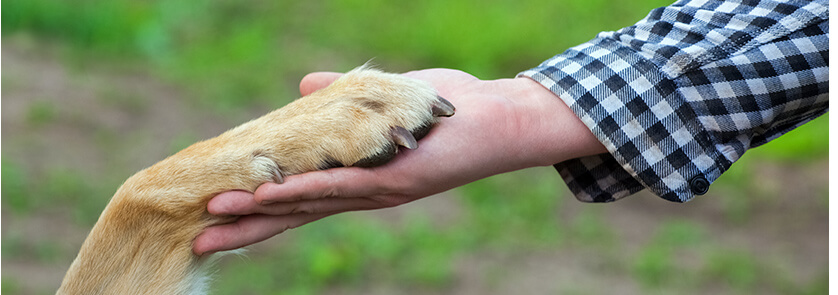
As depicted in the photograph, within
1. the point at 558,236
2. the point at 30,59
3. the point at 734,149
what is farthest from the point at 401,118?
the point at 30,59

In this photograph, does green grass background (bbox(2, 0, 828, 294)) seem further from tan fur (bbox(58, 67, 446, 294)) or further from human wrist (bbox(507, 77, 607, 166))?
human wrist (bbox(507, 77, 607, 166))

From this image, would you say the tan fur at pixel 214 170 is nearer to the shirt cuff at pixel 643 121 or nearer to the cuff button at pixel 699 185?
the shirt cuff at pixel 643 121

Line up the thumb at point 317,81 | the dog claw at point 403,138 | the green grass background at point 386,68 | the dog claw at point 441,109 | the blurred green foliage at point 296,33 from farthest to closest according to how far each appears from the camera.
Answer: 1. the blurred green foliage at point 296,33
2. the green grass background at point 386,68
3. the thumb at point 317,81
4. the dog claw at point 441,109
5. the dog claw at point 403,138

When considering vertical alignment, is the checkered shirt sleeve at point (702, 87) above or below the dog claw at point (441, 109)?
below

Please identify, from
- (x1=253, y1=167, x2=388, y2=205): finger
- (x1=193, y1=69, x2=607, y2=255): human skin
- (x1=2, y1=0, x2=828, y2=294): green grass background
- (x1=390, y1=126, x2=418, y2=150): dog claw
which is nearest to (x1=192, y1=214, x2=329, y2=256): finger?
(x1=193, y1=69, x2=607, y2=255): human skin

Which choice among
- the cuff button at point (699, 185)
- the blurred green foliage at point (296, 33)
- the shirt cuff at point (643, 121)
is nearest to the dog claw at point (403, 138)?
the shirt cuff at point (643, 121)

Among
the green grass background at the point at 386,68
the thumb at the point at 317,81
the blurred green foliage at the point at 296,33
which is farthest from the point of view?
the blurred green foliage at the point at 296,33

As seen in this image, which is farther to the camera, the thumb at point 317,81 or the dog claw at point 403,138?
the thumb at point 317,81
